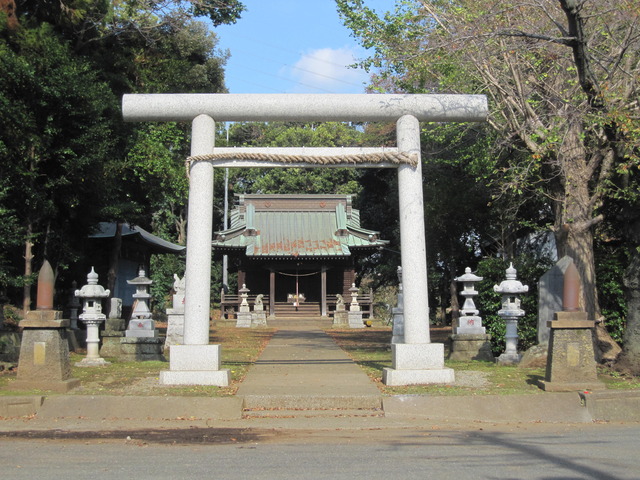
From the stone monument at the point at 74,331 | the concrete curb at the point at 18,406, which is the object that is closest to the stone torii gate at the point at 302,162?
the concrete curb at the point at 18,406

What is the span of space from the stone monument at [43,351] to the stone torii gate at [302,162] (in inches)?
55.2

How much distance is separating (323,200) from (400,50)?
20653mm

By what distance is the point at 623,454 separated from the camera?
6.26 metres

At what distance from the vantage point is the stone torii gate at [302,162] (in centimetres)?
938

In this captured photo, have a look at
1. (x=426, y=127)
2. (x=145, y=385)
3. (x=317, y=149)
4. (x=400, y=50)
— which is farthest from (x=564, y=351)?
(x=426, y=127)

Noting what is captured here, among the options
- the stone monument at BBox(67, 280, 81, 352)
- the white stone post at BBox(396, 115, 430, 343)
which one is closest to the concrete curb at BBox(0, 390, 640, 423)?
the white stone post at BBox(396, 115, 430, 343)

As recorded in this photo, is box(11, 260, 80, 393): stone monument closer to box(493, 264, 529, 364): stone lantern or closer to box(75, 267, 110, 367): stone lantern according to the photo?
box(75, 267, 110, 367): stone lantern

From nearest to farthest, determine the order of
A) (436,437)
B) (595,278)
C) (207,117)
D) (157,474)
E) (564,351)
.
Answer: (157,474) < (436,437) < (564,351) < (207,117) < (595,278)

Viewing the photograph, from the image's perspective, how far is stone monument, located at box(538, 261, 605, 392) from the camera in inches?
345

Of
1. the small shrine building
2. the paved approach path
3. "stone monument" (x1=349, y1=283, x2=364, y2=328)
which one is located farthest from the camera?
the small shrine building

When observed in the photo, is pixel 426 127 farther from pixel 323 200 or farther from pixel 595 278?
pixel 323 200

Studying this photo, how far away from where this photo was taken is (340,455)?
631 centimetres

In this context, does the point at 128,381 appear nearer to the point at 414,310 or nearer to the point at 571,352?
the point at 414,310

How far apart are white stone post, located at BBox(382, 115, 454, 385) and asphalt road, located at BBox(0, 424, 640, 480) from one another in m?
1.66
